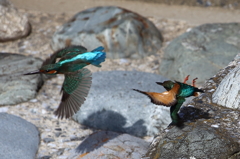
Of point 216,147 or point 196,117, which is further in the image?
point 196,117

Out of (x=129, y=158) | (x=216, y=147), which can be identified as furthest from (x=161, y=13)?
(x=216, y=147)

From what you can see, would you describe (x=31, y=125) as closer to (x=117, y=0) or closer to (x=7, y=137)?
(x=7, y=137)

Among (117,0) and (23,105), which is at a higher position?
(117,0)

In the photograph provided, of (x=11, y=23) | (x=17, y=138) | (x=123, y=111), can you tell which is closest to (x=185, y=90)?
(x=123, y=111)

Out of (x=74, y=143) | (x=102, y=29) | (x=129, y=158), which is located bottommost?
(x=74, y=143)

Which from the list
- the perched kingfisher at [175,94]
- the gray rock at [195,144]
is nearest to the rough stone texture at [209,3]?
the gray rock at [195,144]

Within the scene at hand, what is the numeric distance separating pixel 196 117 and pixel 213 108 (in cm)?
18

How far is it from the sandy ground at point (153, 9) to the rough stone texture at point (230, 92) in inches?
141

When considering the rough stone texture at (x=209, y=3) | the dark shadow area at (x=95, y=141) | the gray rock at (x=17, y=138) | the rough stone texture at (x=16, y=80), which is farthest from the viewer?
the rough stone texture at (x=209, y=3)

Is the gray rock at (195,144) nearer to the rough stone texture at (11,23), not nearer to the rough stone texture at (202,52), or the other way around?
the rough stone texture at (202,52)

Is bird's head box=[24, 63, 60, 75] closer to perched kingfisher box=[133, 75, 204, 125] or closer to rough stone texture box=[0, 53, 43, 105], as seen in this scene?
perched kingfisher box=[133, 75, 204, 125]

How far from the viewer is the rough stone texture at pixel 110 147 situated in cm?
289

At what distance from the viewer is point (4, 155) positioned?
3082 millimetres

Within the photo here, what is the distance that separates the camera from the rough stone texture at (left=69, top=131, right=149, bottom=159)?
289 cm
